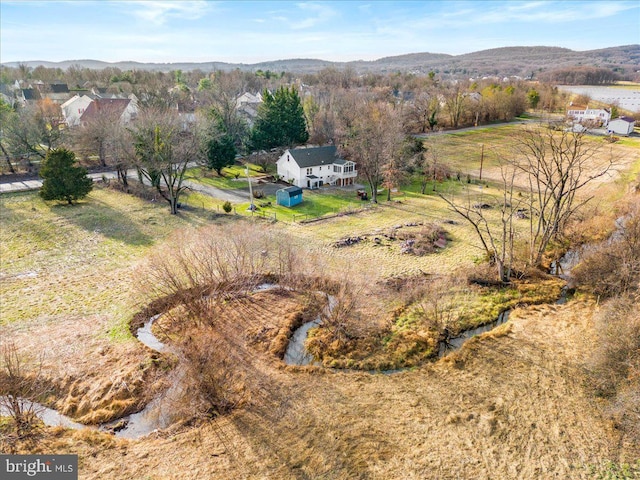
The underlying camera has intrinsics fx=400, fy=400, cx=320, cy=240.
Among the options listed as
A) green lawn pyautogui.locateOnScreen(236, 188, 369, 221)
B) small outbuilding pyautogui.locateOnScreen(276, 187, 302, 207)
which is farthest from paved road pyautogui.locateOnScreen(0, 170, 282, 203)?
small outbuilding pyautogui.locateOnScreen(276, 187, 302, 207)

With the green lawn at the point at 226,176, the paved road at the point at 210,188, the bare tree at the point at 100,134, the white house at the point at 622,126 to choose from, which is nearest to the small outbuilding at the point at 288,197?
the paved road at the point at 210,188

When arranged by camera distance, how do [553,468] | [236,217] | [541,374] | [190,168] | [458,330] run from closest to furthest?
[553,468], [541,374], [458,330], [236,217], [190,168]

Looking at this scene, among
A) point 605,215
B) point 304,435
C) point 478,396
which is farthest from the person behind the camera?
point 605,215

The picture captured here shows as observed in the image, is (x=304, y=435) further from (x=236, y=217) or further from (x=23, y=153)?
(x=23, y=153)

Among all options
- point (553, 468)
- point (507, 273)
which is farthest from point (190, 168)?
point (553, 468)

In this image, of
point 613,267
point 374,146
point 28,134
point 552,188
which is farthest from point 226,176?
point 613,267

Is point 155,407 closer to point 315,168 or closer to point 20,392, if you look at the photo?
point 20,392

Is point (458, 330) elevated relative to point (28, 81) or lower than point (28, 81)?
lower
